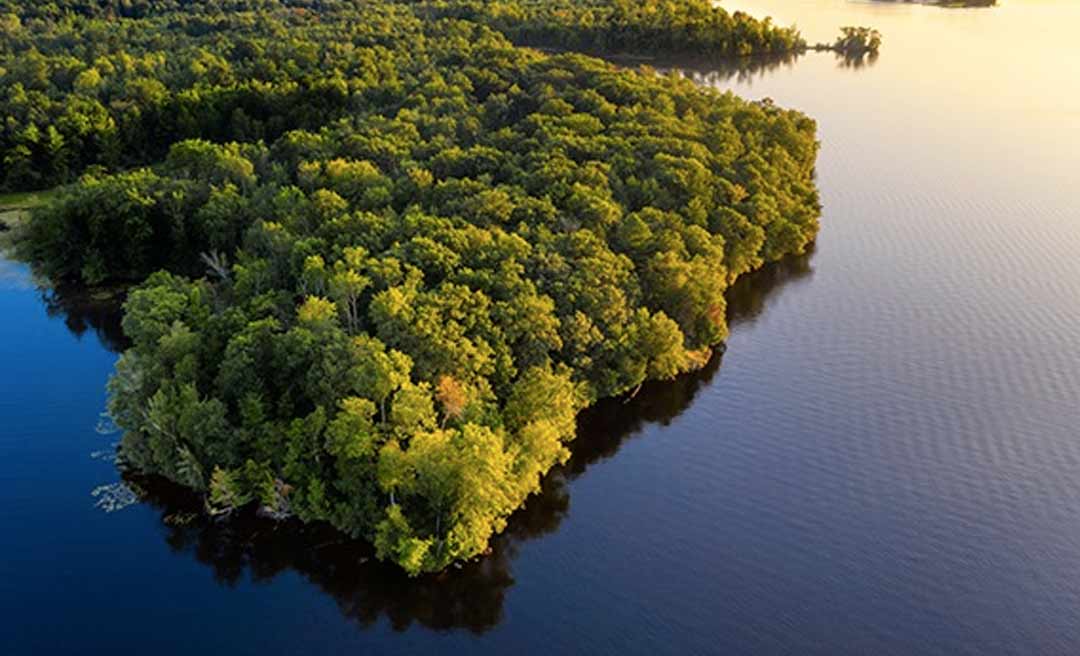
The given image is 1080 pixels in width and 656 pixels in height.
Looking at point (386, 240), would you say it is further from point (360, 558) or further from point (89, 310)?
point (89, 310)

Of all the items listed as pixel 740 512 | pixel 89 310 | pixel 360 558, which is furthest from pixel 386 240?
pixel 740 512

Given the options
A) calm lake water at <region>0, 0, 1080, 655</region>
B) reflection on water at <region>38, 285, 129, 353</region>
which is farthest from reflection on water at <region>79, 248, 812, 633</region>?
reflection on water at <region>38, 285, 129, 353</region>

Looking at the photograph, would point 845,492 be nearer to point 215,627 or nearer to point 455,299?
point 455,299

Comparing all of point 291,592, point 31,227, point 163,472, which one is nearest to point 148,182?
point 31,227

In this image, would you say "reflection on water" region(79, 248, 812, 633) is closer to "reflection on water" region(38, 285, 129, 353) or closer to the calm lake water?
the calm lake water

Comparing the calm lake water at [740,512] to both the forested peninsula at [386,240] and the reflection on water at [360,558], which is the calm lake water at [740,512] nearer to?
the reflection on water at [360,558]

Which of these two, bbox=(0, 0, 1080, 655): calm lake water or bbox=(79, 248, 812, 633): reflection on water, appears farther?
bbox=(79, 248, 812, 633): reflection on water
